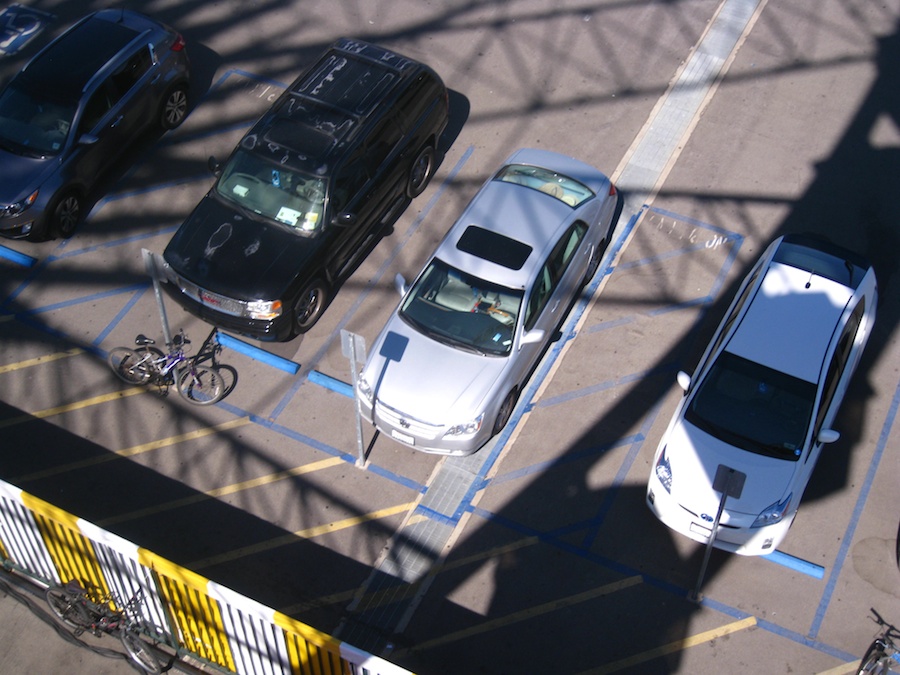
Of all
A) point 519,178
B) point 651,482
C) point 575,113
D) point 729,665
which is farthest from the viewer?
point 575,113

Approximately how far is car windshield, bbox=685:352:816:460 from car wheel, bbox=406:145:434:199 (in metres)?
5.24

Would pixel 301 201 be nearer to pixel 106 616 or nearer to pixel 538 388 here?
pixel 538 388

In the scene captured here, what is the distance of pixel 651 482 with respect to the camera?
35.6 ft

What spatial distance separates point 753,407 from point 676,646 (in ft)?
8.67

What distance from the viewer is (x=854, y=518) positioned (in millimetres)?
11211

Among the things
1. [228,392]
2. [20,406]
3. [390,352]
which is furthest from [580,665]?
[20,406]

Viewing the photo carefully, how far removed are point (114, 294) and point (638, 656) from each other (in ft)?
26.3

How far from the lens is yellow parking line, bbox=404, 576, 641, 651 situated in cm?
1034

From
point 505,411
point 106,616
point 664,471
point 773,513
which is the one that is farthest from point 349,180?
point 773,513

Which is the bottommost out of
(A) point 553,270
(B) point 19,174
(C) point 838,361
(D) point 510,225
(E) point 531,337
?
(B) point 19,174

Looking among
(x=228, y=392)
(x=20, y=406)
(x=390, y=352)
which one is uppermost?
(x=390, y=352)

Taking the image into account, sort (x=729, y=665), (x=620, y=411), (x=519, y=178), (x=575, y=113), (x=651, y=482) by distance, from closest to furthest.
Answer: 1. (x=729, y=665)
2. (x=651, y=482)
3. (x=620, y=411)
4. (x=519, y=178)
5. (x=575, y=113)

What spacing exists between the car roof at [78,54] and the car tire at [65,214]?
1374 mm

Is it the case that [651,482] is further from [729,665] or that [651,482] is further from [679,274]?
[679,274]
